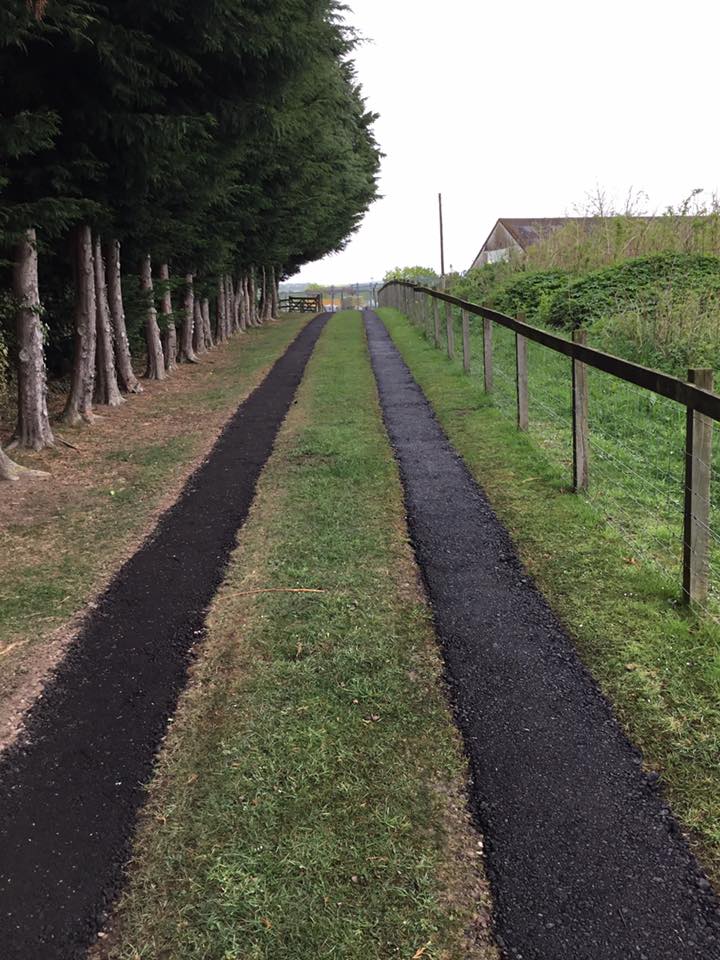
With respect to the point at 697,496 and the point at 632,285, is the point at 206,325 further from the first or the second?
the point at 697,496

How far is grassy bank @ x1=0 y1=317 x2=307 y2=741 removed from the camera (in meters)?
4.29

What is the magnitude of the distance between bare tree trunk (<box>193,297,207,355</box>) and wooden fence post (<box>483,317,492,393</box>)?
10434mm

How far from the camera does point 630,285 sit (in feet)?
48.4

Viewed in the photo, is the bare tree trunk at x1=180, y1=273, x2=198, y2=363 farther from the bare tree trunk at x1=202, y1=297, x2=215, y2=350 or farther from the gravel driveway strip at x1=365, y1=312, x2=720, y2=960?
the gravel driveway strip at x1=365, y1=312, x2=720, y2=960

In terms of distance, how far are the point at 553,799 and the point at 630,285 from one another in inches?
545

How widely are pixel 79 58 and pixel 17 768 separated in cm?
666

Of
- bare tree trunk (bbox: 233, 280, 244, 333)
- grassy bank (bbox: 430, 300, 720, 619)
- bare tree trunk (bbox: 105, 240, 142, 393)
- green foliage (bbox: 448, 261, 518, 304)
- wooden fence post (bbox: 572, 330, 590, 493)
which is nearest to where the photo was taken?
grassy bank (bbox: 430, 300, 720, 619)

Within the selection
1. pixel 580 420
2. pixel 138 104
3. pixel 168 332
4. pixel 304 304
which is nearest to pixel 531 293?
pixel 168 332

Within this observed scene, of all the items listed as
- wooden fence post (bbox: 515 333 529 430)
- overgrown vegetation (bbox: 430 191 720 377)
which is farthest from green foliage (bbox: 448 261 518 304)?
wooden fence post (bbox: 515 333 529 430)

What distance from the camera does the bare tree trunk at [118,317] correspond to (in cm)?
1160

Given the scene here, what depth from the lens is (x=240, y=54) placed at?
759 cm

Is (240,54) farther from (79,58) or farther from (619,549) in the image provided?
(619,549)

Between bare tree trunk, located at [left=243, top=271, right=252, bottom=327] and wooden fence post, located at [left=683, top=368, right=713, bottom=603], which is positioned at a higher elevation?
bare tree trunk, located at [left=243, top=271, right=252, bottom=327]

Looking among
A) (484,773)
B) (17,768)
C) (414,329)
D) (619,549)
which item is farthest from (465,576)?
(414,329)
